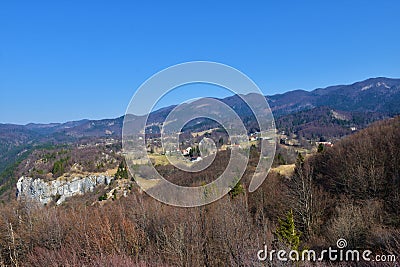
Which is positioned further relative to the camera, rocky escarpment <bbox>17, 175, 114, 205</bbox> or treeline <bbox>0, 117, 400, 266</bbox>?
rocky escarpment <bbox>17, 175, 114, 205</bbox>

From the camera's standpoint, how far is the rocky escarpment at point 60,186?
91688mm

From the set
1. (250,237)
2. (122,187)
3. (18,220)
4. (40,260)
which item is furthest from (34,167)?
(250,237)

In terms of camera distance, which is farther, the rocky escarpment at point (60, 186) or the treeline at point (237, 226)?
the rocky escarpment at point (60, 186)

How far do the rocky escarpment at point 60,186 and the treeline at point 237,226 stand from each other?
5981 cm

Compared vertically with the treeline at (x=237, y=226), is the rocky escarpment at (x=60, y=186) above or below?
below

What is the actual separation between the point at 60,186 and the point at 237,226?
86856mm

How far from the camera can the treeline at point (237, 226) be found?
18.1 metres

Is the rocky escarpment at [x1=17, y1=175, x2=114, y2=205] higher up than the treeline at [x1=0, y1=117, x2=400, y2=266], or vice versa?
the treeline at [x1=0, y1=117, x2=400, y2=266]

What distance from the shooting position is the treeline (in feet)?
59.4

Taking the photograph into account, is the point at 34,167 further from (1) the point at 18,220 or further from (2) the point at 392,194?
(2) the point at 392,194

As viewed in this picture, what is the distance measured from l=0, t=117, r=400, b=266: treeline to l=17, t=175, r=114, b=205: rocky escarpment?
196 ft

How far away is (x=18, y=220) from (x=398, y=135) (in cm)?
4251

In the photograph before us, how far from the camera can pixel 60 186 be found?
3706 inches

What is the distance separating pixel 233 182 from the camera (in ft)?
82.0
